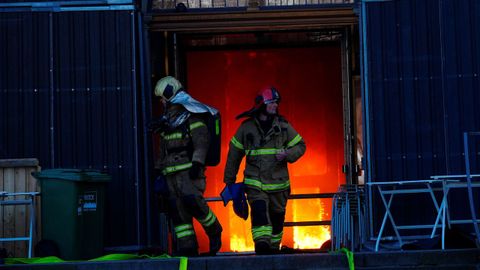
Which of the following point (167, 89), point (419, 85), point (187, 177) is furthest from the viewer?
point (419, 85)

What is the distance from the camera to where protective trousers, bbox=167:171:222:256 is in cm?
1139

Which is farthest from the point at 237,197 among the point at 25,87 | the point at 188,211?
the point at 25,87

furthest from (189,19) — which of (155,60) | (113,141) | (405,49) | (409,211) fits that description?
(409,211)

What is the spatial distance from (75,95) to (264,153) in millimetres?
2435

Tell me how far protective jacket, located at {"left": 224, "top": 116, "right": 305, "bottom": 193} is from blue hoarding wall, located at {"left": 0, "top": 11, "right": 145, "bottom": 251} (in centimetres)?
132

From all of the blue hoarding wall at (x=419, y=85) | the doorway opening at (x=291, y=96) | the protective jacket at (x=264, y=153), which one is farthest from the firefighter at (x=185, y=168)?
the doorway opening at (x=291, y=96)

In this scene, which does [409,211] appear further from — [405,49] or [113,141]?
[113,141]

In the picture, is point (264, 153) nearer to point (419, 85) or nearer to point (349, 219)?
point (349, 219)

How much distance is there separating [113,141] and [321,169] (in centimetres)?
400

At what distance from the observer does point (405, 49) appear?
481 inches

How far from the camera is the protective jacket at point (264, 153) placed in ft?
37.6

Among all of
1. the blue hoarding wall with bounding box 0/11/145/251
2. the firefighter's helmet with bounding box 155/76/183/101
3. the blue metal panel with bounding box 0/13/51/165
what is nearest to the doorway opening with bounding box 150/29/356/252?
the blue hoarding wall with bounding box 0/11/145/251

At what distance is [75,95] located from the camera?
40.7 feet

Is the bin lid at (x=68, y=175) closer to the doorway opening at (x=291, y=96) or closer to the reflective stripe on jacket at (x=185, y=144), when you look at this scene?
the reflective stripe on jacket at (x=185, y=144)
